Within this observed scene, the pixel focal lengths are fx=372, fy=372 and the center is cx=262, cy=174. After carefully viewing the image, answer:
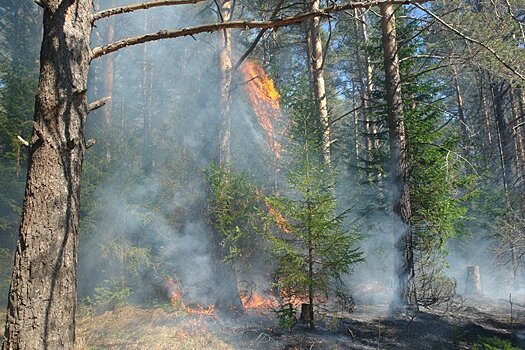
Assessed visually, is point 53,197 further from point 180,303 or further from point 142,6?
point 180,303

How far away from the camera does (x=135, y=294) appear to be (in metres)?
9.45

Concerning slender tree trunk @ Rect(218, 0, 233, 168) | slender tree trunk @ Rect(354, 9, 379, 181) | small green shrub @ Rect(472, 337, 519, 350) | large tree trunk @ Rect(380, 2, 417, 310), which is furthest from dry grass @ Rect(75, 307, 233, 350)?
slender tree trunk @ Rect(354, 9, 379, 181)

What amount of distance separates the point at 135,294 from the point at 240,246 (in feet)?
9.87

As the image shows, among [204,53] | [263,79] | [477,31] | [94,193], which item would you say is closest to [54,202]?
Answer: [94,193]

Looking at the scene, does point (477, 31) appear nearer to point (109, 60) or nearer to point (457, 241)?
point (457, 241)

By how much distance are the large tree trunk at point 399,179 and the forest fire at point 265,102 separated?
224 inches

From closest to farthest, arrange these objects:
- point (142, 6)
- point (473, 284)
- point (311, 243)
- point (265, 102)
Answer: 1. point (142, 6)
2. point (311, 243)
3. point (473, 284)
4. point (265, 102)

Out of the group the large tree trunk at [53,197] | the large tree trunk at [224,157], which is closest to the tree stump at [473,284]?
the large tree trunk at [224,157]

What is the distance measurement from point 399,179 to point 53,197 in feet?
24.1

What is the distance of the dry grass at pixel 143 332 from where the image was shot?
611cm

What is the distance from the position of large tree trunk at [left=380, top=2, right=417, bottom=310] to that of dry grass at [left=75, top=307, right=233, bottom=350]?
426 centimetres

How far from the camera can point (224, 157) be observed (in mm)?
8820

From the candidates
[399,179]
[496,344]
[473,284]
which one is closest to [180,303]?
[399,179]

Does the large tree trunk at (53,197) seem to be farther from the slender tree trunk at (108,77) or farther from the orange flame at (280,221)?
the slender tree trunk at (108,77)
